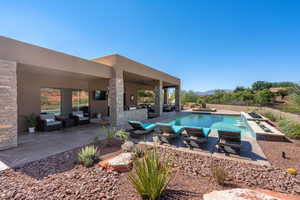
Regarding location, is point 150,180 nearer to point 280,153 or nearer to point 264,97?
point 280,153

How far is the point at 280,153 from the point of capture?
4.25 metres

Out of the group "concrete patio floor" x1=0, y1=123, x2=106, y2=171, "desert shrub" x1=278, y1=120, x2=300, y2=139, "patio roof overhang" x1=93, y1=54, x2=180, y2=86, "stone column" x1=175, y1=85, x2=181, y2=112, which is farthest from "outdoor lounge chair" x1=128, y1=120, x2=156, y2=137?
"stone column" x1=175, y1=85, x2=181, y2=112

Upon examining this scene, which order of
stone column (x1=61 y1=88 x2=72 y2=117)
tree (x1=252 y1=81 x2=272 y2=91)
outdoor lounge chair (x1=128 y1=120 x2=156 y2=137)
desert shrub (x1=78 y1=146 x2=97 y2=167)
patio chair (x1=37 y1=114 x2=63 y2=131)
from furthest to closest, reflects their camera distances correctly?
1. tree (x1=252 y1=81 x2=272 y2=91)
2. stone column (x1=61 y1=88 x2=72 y2=117)
3. patio chair (x1=37 y1=114 x2=63 y2=131)
4. outdoor lounge chair (x1=128 y1=120 x2=156 y2=137)
5. desert shrub (x1=78 y1=146 x2=97 y2=167)

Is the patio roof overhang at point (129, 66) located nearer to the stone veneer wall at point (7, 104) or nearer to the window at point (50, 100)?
the window at point (50, 100)

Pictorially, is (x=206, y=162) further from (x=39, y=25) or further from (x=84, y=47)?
(x=84, y=47)

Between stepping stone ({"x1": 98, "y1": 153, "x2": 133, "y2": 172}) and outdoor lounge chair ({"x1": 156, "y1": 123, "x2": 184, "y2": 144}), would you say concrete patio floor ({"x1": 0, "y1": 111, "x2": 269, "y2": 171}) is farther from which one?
stepping stone ({"x1": 98, "y1": 153, "x2": 133, "y2": 172})

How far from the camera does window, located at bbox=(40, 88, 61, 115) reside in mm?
8484

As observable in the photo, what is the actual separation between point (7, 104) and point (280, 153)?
978 centimetres

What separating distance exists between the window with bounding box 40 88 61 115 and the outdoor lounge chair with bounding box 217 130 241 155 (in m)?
10.6

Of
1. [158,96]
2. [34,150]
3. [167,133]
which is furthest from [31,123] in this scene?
[158,96]

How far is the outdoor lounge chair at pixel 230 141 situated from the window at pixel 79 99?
1085cm

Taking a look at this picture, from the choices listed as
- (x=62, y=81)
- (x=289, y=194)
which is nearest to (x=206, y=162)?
(x=289, y=194)

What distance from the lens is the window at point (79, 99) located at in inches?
421

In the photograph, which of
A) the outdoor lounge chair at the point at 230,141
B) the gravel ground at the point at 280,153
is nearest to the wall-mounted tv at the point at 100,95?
the outdoor lounge chair at the point at 230,141
